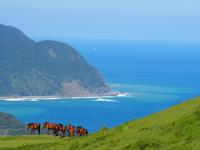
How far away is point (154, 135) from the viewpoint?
2467 centimetres

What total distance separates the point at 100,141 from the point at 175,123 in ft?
11.6

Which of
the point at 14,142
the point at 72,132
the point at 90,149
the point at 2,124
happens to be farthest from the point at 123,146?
the point at 2,124

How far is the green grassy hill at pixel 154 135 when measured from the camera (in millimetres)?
23156

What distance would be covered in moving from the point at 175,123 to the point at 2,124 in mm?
163165

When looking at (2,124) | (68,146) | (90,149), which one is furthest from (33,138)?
(2,124)

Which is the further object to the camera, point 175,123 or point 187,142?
point 175,123

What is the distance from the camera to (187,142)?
72.7 feet

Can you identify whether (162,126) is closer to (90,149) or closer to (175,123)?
(175,123)

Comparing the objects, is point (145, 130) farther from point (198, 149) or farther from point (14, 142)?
point (14, 142)

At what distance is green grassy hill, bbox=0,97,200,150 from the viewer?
23.2m

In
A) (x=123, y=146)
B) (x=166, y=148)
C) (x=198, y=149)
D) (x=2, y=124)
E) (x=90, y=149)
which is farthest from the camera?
(x=2, y=124)

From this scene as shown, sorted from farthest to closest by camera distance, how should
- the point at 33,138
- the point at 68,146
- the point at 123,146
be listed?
the point at 33,138
the point at 68,146
the point at 123,146

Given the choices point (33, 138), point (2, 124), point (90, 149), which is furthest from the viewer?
point (2, 124)

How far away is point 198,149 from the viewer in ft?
64.7
